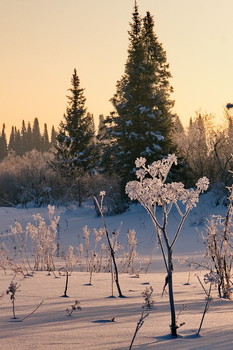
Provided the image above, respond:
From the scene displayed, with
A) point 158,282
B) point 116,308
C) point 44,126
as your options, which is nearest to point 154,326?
point 116,308

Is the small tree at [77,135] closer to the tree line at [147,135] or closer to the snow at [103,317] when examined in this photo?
the tree line at [147,135]

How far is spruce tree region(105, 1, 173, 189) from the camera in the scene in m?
21.7

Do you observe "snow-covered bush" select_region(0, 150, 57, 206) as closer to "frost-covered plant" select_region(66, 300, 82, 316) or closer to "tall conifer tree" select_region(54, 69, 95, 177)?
"tall conifer tree" select_region(54, 69, 95, 177)

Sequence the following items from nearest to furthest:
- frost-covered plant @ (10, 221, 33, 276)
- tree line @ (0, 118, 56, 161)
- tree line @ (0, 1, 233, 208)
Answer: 1. frost-covered plant @ (10, 221, 33, 276)
2. tree line @ (0, 1, 233, 208)
3. tree line @ (0, 118, 56, 161)

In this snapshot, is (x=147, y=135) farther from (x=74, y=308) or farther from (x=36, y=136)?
(x=36, y=136)

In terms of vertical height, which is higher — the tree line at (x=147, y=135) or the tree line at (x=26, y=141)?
the tree line at (x=26, y=141)

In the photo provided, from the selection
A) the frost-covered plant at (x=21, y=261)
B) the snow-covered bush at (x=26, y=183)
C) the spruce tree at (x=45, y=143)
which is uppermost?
the spruce tree at (x=45, y=143)

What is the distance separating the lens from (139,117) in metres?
22.2

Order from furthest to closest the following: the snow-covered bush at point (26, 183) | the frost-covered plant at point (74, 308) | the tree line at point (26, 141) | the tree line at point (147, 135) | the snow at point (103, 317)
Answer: the tree line at point (26, 141)
the snow-covered bush at point (26, 183)
the tree line at point (147, 135)
the frost-covered plant at point (74, 308)
the snow at point (103, 317)

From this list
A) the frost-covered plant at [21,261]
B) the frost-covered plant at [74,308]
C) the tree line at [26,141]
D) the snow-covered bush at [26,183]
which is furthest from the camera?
the tree line at [26,141]

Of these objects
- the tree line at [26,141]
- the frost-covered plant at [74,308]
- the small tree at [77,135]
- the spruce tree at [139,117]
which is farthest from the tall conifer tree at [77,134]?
the tree line at [26,141]

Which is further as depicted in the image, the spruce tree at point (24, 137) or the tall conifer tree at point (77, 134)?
the spruce tree at point (24, 137)

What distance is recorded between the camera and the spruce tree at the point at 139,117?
71.1 feet

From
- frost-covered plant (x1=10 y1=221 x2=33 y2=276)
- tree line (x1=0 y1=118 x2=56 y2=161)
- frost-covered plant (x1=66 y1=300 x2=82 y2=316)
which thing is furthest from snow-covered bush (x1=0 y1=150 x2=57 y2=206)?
tree line (x1=0 y1=118 x2=56 y2=161)
